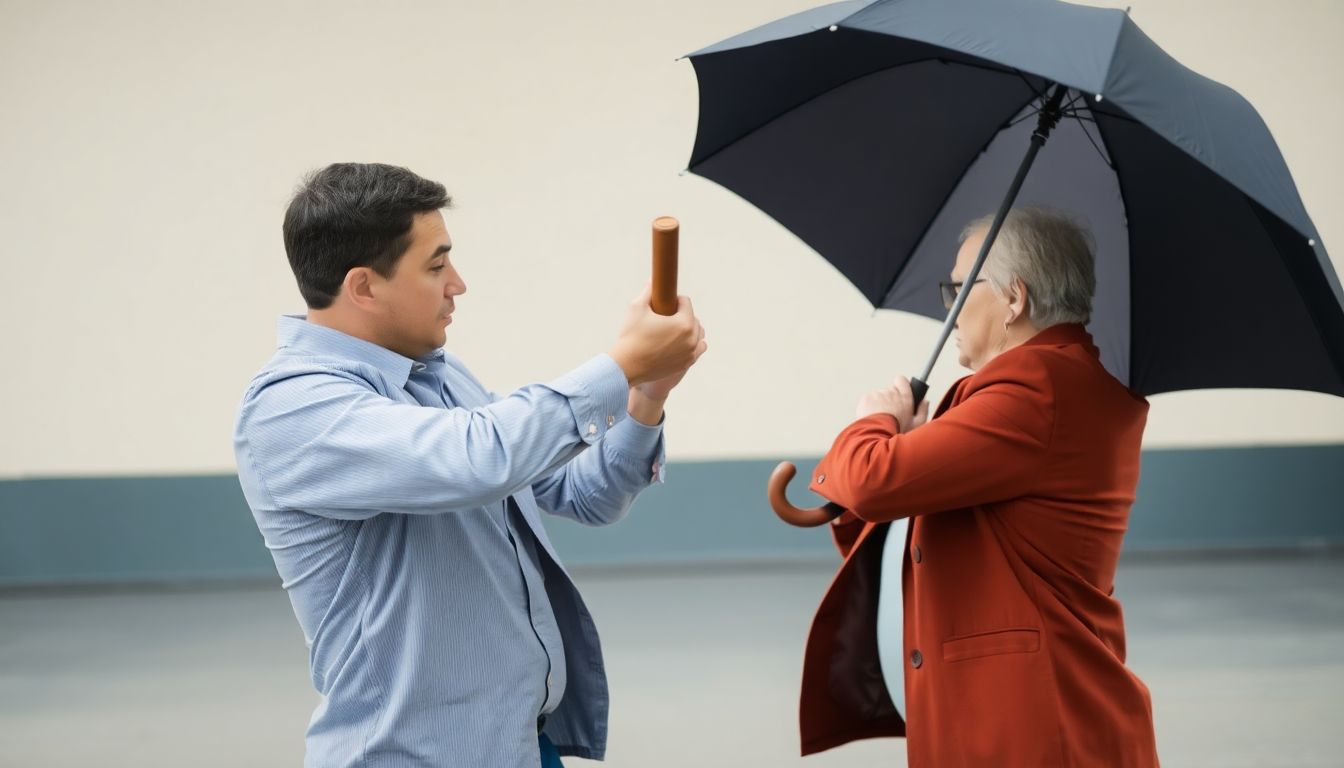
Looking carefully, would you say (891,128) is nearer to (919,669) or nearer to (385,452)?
(919,669)

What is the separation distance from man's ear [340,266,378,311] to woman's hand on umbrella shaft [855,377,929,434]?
750mm

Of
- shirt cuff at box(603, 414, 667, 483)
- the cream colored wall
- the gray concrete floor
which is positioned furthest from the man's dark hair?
the cream colored wall

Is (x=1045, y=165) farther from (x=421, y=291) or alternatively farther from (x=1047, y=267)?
(x=421, y=291)

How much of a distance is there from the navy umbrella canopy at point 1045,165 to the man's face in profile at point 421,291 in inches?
23.0

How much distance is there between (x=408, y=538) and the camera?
1.36m

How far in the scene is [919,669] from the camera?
5.83ft

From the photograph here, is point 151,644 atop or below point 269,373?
Answer: below

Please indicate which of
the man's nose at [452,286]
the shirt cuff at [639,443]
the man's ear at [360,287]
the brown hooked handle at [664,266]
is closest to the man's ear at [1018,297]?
the shirt cuff at [639,443]

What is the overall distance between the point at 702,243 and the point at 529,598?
4.47 metres

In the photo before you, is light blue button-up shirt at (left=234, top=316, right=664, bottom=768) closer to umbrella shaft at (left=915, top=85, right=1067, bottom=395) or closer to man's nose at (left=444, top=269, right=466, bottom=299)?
man's nose at (left=444, top=269, right=466, bottom=299)

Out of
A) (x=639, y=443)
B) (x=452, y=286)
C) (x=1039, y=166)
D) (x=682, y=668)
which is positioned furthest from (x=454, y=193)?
(x=452, y=286)

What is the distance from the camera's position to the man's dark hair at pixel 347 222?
4.61 feet

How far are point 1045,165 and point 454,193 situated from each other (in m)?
4.09

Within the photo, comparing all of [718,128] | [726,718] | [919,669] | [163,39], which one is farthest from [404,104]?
[919,669]
